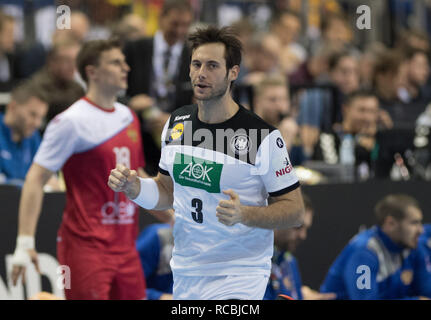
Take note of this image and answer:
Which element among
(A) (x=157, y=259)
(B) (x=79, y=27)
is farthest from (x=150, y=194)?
(B) (x=79, y=27)

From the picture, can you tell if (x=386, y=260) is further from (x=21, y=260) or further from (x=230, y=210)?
(x=230, y=210)

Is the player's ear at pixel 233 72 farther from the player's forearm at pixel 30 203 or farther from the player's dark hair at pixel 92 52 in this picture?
the player's forearm at pixel 30 203

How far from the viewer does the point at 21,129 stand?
7648 mm

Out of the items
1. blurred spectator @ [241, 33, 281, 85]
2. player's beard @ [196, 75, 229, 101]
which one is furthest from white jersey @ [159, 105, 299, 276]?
blurred spectator @ [241, 33, 281, 85]

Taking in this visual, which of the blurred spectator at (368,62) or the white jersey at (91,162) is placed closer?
the white jersey at (91,162)

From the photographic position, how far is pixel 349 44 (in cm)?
1341

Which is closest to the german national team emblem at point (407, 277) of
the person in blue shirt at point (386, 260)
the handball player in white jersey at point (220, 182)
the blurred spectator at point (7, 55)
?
the person in blue shirt at point (386, 260)

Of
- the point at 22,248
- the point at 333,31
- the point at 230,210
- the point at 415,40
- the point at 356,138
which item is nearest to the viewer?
the point at 230,210

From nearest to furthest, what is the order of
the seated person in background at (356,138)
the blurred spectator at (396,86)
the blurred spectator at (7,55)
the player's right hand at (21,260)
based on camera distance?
1. the player's right hand at (21,260)
2. the seated person in background at (356,138)
3. the blurred spectator at (396,86)
4. the blurred spectator at (7,55)

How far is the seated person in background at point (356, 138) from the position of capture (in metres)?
8.25

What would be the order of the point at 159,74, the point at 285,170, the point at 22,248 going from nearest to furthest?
the point at 285,170, the point at 22,248, the point at 159,74

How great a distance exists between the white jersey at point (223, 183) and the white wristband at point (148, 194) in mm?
161

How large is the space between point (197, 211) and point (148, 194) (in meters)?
0.36
